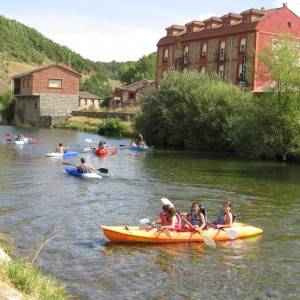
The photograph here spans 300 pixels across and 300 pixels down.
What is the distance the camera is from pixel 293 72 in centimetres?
4222

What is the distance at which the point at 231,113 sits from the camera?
48.1m

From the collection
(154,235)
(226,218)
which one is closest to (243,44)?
(226,218)

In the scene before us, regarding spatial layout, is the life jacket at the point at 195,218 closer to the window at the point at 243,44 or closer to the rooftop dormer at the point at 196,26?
the window at the point at 243,44

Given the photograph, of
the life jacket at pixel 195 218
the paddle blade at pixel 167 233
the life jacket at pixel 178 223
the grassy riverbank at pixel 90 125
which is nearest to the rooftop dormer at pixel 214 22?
the grassy riverbank at pixel 90 125

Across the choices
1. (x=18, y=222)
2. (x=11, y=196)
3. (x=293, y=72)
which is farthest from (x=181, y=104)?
(x=18, y=222)

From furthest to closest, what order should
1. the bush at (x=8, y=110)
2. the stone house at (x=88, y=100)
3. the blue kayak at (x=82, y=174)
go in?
the stone house at (x=88, y=100) < the bush at (x=8, y=110) < the blue kayak at (x=82, y=174)

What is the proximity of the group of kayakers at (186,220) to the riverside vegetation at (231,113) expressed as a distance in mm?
24662

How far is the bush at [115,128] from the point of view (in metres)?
69.0

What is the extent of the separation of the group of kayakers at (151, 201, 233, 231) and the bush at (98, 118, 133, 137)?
164 feet

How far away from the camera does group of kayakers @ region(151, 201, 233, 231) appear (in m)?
16.6

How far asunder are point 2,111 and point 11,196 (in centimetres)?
8159

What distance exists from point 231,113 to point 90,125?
35.0 meters

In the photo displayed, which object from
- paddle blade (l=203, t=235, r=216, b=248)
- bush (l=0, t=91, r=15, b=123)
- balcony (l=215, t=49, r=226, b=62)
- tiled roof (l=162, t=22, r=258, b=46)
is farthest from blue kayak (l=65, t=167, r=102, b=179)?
bush (l=0, t=91, r=15, b=123)

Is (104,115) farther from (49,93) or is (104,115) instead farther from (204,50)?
(204,50)
